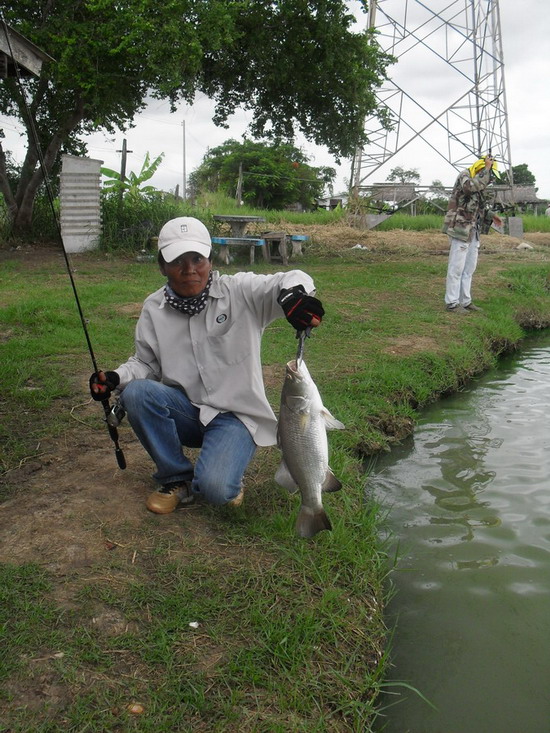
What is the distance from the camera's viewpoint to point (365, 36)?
51.9 feet

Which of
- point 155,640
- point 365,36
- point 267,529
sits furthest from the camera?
point 365,36

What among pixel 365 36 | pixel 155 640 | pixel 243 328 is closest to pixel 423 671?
pixel 155 640

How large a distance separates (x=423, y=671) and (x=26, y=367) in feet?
15.2

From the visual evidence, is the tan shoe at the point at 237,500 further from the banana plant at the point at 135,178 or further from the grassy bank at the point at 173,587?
the banana plant at the point at 135,178

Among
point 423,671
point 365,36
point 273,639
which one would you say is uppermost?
point 365,36

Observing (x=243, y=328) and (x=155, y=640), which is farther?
(x=243, y=328)

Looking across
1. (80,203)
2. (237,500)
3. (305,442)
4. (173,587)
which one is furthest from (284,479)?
(80,203)

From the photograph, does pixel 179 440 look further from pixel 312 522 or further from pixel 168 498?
pixel 312 522

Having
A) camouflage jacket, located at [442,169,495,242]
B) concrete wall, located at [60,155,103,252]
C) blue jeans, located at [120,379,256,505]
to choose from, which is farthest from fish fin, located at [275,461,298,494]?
concrete wall, located at [60,155,103,252]

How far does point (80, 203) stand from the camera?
1438 centimetres

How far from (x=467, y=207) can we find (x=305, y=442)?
7.81m

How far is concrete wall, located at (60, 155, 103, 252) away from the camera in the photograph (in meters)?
14.3

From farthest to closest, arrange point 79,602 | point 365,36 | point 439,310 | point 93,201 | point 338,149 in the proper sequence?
1. point 338,149
2. point 365,36
3. point 93,201
4. point 439,310
5. point 79,602

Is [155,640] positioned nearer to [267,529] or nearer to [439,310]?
[267,529]
